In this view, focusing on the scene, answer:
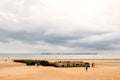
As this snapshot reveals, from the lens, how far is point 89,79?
33469mm

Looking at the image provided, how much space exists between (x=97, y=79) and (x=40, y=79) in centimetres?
801

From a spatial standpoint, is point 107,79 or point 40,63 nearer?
point 107,79

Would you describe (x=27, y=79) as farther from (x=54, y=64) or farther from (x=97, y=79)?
(x=54, y=64)

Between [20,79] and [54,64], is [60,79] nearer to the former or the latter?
[20,79]

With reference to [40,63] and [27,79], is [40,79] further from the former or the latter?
[40,63]

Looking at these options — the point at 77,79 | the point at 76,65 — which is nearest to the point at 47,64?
the point at 76,65

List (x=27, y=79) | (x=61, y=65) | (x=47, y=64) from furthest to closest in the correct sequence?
1. (x=47, y=64)
2. (x=61, y=65)
3. (x=27, y=79)

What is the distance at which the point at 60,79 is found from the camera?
32.8 m

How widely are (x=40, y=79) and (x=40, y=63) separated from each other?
111 feet

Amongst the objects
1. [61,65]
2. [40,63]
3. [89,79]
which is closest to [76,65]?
[61,65]

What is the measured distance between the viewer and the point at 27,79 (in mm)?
32250

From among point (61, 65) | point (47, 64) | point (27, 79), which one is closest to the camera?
point (27, 79)

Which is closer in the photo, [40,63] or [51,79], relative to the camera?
[51,79]

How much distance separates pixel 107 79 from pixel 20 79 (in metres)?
12.3
